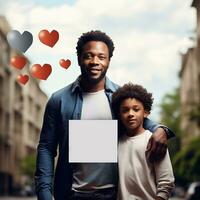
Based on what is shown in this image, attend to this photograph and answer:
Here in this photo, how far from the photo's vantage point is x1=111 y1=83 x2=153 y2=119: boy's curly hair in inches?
109

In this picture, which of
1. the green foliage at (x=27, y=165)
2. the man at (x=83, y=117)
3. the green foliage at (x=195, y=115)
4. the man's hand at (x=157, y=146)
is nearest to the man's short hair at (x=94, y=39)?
the man at (x=83, y=117)

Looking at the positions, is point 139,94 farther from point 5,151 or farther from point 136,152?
point 5,151

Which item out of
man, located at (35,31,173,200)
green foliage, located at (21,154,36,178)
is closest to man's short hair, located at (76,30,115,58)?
man, located at (35,31,173,200)

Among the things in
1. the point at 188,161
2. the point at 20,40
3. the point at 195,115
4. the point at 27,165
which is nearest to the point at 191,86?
the point at 27,165

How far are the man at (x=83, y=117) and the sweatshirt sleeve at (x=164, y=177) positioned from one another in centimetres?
3

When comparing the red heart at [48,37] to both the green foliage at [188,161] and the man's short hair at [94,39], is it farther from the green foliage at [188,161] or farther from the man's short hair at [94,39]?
the green foliage at [188,161]

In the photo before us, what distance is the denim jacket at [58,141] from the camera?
108 inches

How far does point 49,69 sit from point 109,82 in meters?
0.23

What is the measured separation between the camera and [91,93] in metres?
2.83

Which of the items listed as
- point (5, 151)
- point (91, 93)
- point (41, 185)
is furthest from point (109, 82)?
point (5, 151)

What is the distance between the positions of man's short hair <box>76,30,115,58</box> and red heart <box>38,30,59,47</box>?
0.10 meters

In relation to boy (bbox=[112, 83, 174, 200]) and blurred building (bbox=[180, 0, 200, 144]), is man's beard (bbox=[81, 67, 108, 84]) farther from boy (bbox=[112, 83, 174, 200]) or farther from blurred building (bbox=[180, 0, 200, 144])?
blurred building (bbox=[180, 0, 200, 144])

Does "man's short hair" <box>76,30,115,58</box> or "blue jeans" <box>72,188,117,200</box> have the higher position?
"man's short hair" <box>76,30,115,58</box>

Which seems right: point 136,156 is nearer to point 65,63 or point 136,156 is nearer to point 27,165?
point 65,63
